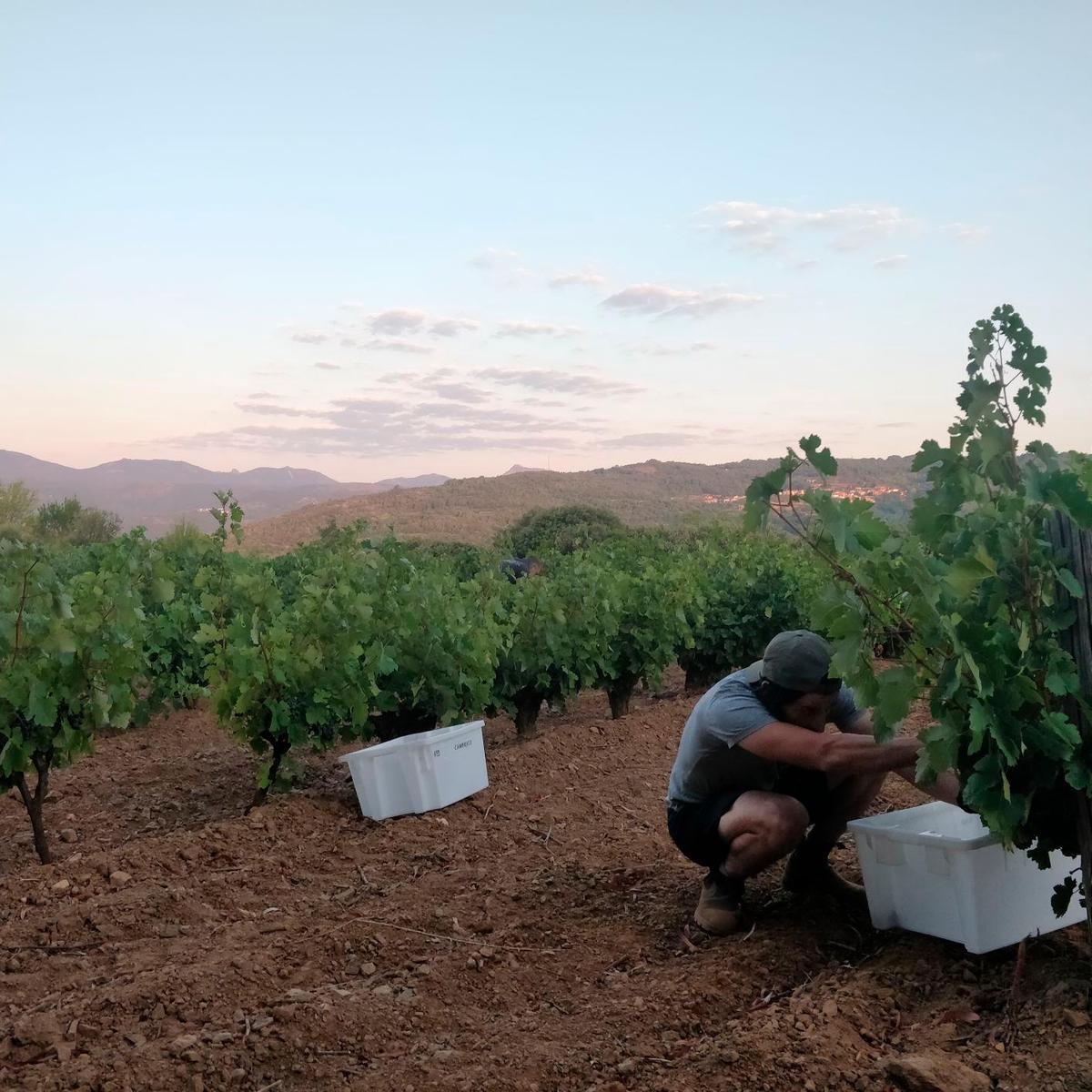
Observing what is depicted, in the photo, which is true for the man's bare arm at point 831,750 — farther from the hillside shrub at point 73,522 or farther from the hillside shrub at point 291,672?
the hillside shrub at point 73,522

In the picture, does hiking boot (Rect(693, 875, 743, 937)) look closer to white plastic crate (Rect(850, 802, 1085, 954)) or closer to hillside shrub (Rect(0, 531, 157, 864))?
white plastic crate (Rect(850, 802, 1085, 954))

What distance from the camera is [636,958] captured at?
12.3ft

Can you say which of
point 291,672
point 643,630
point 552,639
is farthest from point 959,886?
point 643,630

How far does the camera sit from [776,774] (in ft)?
13.1

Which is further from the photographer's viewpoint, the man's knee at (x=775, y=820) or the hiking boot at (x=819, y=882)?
the hiking boot at (x=819, y=882)

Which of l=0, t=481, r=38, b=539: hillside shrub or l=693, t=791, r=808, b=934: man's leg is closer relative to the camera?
l=693, t=791, r=808, b=934: man's leg

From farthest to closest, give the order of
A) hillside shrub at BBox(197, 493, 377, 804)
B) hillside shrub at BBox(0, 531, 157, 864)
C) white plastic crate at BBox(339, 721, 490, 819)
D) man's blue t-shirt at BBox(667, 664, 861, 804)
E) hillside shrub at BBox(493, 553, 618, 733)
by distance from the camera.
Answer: hillside shrub at BBox(493, 553, 618, 733)
hillside shrub at BBox(197, 493, 377, 804)
white plastic crate at BBox(339, 721, 490, 819)
hillside shrub at BBox(0, 531, 157, 864)
man's blue t-shirt at BBox(667, 664, 861, 804)

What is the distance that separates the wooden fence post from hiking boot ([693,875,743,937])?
122 cm

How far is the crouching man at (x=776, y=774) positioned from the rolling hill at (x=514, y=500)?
34777mm

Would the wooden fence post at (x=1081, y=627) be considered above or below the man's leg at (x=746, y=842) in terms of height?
above

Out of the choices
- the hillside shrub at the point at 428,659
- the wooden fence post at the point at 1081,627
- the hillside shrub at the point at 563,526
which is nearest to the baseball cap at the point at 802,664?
the wooden fence post at the point at 1081,627

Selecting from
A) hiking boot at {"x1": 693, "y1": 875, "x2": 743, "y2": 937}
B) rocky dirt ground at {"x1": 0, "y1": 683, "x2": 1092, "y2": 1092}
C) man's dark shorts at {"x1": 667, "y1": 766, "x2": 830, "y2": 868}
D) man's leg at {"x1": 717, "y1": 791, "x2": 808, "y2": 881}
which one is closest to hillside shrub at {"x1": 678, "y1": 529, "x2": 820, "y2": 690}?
rocky dirt ground at {"x1": 0, "y1": 683, "x2": 1092, "y2": 1092}

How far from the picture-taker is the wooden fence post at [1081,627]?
281cm

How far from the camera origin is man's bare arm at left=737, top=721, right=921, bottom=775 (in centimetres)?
333
